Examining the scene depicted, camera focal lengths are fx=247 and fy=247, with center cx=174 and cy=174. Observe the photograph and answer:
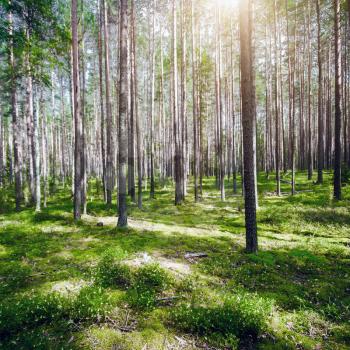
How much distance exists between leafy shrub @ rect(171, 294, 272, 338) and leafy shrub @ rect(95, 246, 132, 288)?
62.3 inches

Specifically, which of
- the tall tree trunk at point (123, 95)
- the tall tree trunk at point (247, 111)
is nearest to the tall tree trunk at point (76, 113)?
the tall tree trunk at point (123, 95)

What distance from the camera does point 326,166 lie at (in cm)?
3166

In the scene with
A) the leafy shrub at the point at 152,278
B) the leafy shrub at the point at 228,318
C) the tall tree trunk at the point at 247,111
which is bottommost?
the leafy shrub at the point at 228,318

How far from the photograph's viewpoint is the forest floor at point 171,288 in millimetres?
3984

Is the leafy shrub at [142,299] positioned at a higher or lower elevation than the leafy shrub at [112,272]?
lower

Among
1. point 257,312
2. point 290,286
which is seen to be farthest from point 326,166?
point 257,312

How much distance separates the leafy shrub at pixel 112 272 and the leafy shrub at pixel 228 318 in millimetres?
1583

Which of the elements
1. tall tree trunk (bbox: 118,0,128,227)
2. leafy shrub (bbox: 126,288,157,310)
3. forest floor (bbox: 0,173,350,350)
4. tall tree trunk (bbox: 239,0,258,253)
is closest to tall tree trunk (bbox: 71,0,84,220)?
forest floor (bbox: 0,173,350,350)

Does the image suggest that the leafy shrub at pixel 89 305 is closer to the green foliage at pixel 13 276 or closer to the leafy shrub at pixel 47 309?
the leafy shrub at pixel 47 309

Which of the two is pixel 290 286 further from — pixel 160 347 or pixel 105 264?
pixel 105 264

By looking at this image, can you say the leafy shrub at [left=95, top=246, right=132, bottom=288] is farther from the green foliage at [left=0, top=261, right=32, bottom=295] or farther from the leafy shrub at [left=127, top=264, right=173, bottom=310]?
the green foliage at [left=0, top=261, right=32, bottom=295]

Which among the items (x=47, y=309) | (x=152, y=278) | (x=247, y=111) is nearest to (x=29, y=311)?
(x=47, y=309)

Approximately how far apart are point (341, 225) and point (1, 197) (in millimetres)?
18042

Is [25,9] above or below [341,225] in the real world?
above
